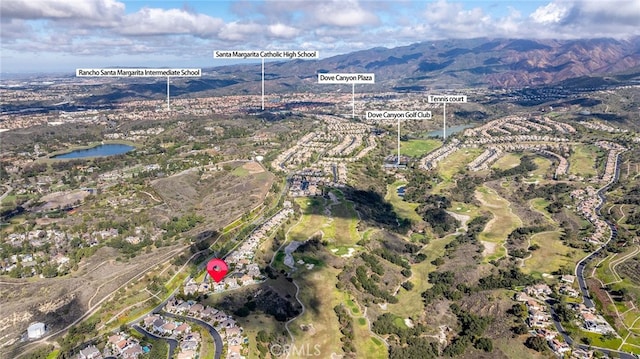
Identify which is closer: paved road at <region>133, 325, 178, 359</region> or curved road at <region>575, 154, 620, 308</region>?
paved road at <region>133, 325, 178, 359</region>

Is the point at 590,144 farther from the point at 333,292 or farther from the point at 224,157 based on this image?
the point at 333,292

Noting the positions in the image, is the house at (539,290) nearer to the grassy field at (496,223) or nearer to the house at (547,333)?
the house at (547,333)

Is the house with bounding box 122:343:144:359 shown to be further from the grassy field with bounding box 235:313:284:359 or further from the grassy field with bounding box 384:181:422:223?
the grassy field with bounding box 384:181:422:223

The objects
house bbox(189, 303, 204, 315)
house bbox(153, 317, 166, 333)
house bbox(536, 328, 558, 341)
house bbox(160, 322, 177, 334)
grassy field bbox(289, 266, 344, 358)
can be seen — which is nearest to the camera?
grassy field bbox(289, 266, 344, 358)

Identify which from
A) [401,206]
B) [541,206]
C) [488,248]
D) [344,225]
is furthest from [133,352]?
[541,206]

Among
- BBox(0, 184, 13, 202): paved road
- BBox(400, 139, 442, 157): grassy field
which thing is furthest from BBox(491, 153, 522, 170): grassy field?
BBox(0, 184, 13, 202): paved road

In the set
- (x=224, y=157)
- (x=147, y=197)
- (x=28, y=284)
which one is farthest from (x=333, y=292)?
(x=224, y=157)

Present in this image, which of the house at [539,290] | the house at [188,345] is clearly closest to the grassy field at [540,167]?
the house at [539,290]

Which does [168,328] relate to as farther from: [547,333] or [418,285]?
[547,333]
